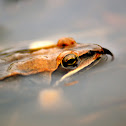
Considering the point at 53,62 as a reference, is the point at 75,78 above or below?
below

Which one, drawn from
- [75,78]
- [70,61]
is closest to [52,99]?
[75,78]

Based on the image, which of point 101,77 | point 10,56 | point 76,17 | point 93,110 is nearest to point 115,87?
point 101,77

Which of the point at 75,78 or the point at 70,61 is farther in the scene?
the point at 75,78

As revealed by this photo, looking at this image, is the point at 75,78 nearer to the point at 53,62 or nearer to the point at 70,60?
the point at 70,60

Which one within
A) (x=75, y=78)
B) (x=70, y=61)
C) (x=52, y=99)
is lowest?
(x=52, y=99)

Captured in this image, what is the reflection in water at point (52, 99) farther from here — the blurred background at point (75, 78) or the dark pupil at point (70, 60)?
the dark pupil at point (70, 60)

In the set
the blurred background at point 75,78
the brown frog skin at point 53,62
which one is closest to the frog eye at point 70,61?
the brown frog skin at point 53,62

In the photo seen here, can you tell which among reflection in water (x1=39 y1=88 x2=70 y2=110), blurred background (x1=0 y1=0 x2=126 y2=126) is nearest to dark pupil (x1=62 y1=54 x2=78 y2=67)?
blurred background (x1=0 y1=0 x2=126 y2=126)
